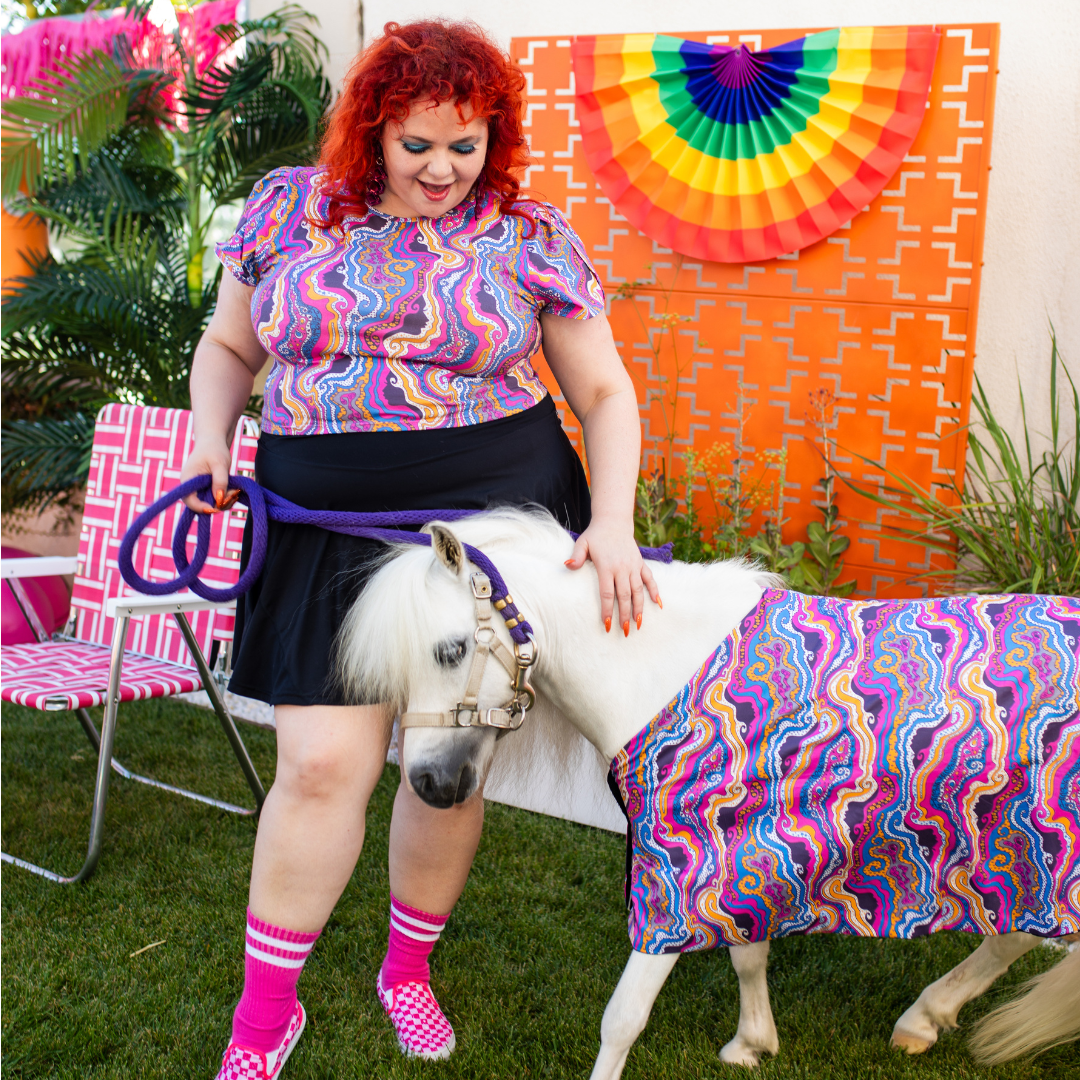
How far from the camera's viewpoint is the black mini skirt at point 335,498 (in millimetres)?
1812

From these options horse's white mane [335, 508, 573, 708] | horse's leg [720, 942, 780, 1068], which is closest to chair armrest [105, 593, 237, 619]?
horse's white mane [335, 508, 573, 708]

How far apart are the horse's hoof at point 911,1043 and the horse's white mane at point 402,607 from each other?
1.30 m

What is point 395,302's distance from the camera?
1.72 meters

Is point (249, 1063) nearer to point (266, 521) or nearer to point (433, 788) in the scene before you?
point (433, 788)

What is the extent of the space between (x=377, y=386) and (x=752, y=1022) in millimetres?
1488

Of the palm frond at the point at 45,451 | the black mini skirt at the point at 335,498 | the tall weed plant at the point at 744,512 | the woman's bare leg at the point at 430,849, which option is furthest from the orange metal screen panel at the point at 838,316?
the palm frond at the point at 45,451

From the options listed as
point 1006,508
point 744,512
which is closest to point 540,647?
point 744,512

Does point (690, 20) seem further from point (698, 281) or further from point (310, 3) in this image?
point (310, 3)

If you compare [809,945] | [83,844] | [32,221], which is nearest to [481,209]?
[809,945]

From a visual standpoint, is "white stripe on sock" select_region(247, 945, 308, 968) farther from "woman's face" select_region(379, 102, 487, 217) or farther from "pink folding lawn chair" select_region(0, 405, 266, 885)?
"woman's face" select_region(379, 102, 487, 217)

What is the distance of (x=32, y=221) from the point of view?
17.5 feet

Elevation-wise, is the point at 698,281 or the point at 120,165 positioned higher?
the point at 120,165

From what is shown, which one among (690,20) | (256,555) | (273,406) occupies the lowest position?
(256,555)

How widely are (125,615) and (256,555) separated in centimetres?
118
